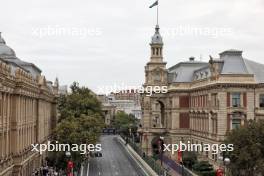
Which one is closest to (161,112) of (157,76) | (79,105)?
(157,76)

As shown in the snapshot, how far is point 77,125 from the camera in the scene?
6662cm

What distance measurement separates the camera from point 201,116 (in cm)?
8388

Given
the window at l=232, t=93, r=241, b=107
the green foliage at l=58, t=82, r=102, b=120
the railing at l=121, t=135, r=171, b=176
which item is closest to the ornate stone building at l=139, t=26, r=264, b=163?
the window at l=232, t=93, r=241, b=107

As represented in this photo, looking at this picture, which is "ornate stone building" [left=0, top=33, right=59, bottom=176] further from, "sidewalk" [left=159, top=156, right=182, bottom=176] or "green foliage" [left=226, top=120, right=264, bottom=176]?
"green foliage" [left=226, top=120, right=264, bottom=176]

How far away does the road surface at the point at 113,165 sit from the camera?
241 ft

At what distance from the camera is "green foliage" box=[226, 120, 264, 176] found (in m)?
51.2

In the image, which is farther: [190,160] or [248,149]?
[190,160]

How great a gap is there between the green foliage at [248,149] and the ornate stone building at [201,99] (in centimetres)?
1703

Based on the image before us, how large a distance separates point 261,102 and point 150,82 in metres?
34.3

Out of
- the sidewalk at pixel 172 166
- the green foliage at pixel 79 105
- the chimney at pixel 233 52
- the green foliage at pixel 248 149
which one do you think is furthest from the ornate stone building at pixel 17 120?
the chimney at pixel 233 52

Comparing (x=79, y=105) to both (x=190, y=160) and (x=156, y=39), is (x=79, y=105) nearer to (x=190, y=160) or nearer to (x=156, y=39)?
(x=156, y=39)

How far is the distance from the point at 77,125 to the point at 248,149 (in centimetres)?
2374

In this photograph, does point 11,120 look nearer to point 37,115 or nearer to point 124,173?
point 37,115

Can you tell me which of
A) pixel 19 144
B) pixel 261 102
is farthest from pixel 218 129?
pixel 19 144
